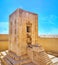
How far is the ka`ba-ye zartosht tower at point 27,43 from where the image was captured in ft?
18.0

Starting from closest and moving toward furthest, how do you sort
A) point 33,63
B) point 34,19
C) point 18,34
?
point 33,63, point 18,34, point 34,19

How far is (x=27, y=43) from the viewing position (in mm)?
6770

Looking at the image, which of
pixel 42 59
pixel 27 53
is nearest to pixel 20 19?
pixel 27 53

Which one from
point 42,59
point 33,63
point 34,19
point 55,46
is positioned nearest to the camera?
point 42,59

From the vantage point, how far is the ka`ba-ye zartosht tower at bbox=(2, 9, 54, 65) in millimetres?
5477

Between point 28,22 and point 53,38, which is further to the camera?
point 53,38

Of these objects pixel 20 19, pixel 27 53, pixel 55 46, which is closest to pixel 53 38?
pixel 55 46

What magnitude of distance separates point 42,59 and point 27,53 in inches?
60.0

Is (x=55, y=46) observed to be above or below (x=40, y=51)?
below

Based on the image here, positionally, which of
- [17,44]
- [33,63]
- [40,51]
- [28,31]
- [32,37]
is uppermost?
[28,31]

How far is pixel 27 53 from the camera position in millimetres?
6445

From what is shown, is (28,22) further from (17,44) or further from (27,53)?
(27,53)

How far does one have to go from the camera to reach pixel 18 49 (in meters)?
6.06

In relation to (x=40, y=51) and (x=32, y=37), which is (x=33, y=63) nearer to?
(x=40, y=51)
